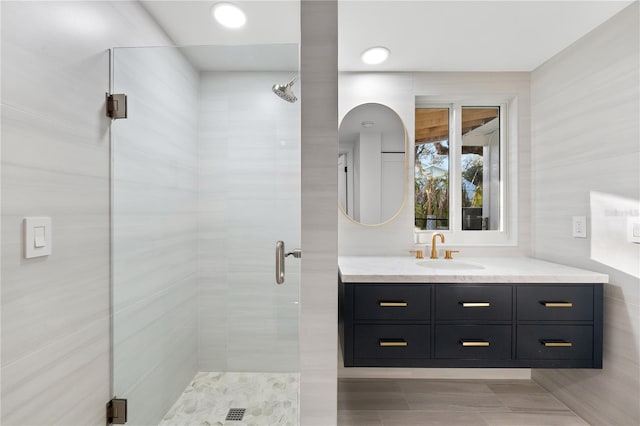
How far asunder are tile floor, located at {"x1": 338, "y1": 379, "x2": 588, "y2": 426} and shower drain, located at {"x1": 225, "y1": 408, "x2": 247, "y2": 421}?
0.60m

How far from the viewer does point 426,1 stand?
153 centimetres

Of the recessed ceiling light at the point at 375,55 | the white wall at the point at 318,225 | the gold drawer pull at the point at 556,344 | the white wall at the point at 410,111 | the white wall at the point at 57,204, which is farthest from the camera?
the white wall at the point at 410,111

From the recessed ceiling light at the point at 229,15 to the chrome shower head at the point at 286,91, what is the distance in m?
0.54

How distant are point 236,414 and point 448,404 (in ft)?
4.11

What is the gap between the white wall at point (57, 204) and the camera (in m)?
0.88

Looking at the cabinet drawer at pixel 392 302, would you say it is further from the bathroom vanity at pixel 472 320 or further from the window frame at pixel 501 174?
the window frame at pixel 501 174

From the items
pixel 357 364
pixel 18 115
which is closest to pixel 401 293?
pixel 357 364

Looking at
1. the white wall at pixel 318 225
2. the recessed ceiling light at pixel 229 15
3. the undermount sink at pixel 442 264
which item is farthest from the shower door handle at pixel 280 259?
the recessed ceiling light at pixel 229 15

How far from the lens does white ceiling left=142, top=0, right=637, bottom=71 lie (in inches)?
61.1

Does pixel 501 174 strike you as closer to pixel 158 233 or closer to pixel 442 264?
pixel 442 264

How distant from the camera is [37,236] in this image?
952 millimetres

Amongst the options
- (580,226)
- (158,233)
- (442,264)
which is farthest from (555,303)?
(158,233)

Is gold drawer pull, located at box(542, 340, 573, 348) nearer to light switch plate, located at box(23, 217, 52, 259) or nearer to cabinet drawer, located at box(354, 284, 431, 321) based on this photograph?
cabinet drawer, located at box(354, 284, 431, 321)

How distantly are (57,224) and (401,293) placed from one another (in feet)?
4.75
